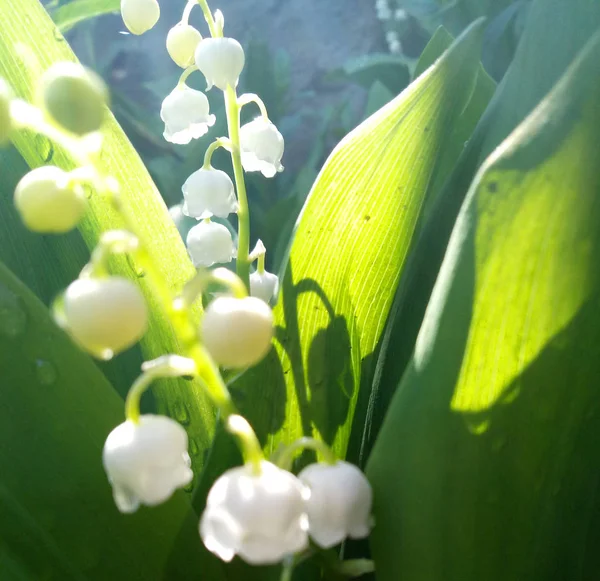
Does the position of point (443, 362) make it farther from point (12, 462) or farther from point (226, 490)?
point (12, 462)

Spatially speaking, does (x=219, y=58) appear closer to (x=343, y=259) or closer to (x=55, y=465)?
(x=343, y=259)

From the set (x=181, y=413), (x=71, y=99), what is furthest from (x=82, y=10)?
(x=71, y=99)

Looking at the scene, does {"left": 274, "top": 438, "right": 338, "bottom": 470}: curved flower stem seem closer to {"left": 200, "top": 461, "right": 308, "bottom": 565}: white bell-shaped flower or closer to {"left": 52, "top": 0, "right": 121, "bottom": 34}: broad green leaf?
{"left": 200, "top": 461, "right": 308, "bottom": 565}: white bell-shaped flower

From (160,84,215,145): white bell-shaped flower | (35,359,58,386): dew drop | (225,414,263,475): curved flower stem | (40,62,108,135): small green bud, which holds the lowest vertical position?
(225,414,263,475): curved flower stem

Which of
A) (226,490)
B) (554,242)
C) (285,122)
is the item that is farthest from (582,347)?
(285,122)

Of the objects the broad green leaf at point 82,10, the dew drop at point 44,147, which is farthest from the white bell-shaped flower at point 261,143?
the broad green leaf at point 82,10

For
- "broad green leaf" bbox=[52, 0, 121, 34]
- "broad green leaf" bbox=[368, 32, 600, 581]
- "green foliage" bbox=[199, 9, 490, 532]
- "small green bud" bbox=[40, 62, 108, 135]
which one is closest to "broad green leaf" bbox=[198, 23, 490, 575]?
"green foliage" bbox=[199, 9, 490, 532]
